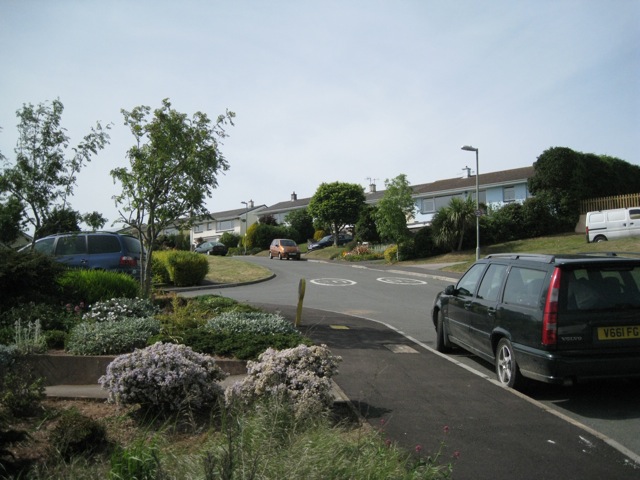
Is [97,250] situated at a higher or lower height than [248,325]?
higher

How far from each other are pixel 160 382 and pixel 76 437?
0.93 metres

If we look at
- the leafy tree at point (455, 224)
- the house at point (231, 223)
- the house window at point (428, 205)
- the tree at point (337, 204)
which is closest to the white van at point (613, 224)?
the leafy tree at point (455, 224)

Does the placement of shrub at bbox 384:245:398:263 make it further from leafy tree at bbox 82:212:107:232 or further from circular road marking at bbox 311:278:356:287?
leafy tree at bbox 82:212:107:232

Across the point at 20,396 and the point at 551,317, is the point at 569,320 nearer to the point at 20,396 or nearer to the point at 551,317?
the point at 551,317

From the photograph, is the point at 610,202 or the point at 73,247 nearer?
the point at 73,247

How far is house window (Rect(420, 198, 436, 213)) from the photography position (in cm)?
5338

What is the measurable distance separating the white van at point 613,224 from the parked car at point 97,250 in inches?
959

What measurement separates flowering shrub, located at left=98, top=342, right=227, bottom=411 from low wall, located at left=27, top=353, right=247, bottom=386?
1.53 meters

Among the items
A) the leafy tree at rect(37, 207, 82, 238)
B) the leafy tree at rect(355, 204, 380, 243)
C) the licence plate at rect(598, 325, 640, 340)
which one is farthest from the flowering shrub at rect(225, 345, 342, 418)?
the leafy tree at rect(355, 204, 380, 243)

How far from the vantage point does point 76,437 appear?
407 cm

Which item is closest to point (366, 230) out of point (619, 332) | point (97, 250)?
point (97, 250)

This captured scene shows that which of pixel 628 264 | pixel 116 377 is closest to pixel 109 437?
pixel 116 377

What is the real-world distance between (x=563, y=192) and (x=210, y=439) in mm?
36535

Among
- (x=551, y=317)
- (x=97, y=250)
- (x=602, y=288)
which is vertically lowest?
(x=551, y=317)
